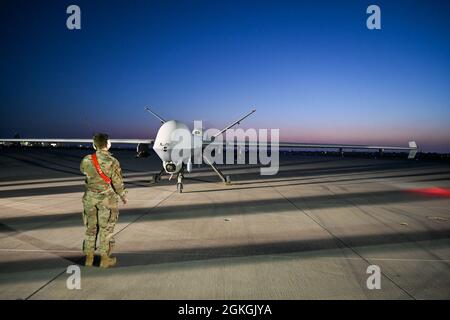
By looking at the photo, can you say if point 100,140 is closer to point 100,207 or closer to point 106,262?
point 100,207

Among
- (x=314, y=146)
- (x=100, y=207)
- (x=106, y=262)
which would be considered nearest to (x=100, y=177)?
(x=100, y=207)

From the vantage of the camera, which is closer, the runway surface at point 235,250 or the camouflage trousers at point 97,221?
the runway surface at point 235,250

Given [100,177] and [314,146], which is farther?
[314,146]

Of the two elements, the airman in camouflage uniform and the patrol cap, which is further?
the patrol cap

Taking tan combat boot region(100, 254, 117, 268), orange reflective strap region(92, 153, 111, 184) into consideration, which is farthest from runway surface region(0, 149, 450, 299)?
orange reflective strap region(92, 153, 111, 184)

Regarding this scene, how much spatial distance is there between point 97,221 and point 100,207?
222 millimetres

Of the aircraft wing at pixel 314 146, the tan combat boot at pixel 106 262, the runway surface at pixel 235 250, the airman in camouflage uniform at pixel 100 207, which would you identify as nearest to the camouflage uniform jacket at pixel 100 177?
the airman in camouflage uniform at pixel 100 207

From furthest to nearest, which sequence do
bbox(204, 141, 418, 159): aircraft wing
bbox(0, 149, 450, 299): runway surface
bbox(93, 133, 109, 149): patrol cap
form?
bbox(204, 141, 418, 159): aircraft wing < bbox(93, 133, 109, 149): patrol cap < bbox(0, 149, 450, 299): runway surface

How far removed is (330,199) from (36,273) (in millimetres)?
9306

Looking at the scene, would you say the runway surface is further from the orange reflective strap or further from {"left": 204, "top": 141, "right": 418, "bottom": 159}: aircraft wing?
{"left": 204, "top": 141, "right": 418, "bottom": 159}: aircraft wing

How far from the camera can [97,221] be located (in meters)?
4.43

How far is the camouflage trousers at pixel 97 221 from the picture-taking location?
4367 millimetres

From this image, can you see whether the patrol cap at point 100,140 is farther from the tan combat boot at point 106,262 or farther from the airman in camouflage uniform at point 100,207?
the tan combat boot at point 106,262

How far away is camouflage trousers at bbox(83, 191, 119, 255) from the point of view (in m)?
4.37
